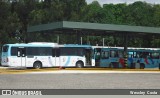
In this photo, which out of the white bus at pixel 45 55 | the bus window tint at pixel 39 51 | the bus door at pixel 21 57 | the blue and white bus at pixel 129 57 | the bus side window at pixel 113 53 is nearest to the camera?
the white bus at pixel 45 55

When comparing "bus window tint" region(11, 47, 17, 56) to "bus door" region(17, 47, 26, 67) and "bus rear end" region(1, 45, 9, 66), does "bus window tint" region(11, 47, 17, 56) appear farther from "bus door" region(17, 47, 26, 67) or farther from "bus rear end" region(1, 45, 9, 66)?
"bus rear end" region(1, 45, 9, 66)

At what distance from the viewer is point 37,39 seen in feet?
197

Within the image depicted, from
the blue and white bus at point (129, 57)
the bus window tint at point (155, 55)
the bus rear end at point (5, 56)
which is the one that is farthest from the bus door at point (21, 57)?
the bus window tint at point (155, 55)

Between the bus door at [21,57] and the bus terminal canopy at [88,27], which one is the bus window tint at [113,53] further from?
the bus door at [21,57]

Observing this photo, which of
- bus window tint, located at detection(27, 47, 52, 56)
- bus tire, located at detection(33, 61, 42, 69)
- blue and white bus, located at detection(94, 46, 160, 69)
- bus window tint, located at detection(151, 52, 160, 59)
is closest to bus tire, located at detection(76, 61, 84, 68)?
blue and white bus, located at detection(94, 46, 160, 69)

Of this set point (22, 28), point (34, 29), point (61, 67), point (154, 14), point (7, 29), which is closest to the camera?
point (61, 67)

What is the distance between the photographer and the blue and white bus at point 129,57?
148 feet

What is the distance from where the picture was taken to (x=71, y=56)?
4169 cm

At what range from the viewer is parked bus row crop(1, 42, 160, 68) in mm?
39159

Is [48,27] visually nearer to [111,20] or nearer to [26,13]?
[26,13]

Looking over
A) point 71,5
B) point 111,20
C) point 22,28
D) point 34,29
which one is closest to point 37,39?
point 22,28

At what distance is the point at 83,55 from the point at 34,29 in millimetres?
6261

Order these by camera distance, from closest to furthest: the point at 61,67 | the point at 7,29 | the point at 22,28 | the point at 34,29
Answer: the point at 61,67 → the point at 34,29 → the point at 7,29 → the point at 22,28

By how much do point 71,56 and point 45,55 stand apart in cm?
278
